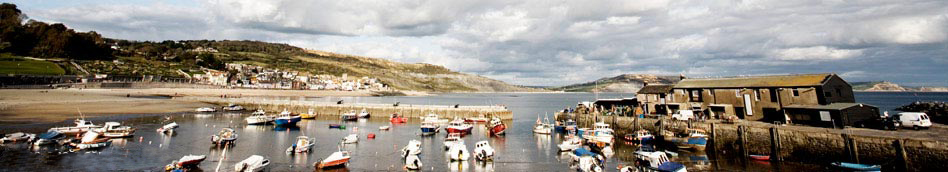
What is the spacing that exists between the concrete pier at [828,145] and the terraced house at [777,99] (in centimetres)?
273

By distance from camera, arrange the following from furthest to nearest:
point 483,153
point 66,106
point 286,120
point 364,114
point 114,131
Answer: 1. point 364,114
2. point 66,106
3. point 286,120
4. point 114,131
5. point 483,153

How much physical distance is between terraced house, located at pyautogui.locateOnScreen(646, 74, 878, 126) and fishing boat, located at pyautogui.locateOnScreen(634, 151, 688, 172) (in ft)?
49.1

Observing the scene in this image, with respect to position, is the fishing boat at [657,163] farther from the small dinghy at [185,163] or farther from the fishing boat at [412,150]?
the small dinghy at [185,163]

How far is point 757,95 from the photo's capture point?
38750mm

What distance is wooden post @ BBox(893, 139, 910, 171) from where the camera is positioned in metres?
22.8

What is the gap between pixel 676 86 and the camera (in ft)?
154

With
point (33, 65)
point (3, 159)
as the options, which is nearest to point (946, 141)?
point (3, 159)

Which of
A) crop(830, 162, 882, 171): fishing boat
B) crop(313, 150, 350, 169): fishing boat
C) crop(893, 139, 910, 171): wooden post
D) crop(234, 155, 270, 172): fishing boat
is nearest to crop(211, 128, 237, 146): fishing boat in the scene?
crop(234, 155, 270, 172): fishing boat

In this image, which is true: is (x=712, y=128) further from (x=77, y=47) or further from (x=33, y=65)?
(x=77, y=47)

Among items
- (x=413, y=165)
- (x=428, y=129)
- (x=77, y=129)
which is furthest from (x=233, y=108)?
(x=413, y=165)

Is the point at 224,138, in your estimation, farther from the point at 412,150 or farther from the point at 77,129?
the point at 412,150

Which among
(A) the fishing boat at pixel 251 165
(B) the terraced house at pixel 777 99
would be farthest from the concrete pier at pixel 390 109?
(A) the fishing boat at pixel 251 165

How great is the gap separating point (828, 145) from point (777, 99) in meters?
11.6

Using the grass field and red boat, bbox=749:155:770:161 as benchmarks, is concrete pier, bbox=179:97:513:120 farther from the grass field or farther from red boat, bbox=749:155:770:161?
the grass field
